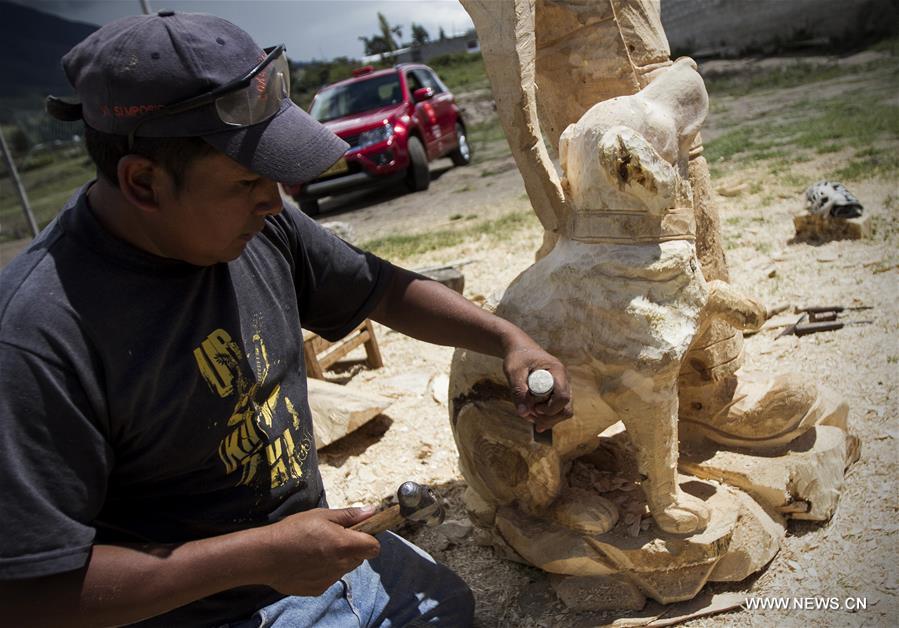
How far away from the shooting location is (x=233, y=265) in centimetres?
179

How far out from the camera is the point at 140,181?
144 cm

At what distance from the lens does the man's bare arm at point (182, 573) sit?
1291 mm

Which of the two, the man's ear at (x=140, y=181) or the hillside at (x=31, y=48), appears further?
the hillside at (x=31, y=48)

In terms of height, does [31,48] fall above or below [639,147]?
above

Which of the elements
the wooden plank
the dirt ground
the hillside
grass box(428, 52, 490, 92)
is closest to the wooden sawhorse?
the dirt ground

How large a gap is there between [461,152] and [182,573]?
422 inches

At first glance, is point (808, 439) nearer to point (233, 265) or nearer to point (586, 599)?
point (586, 599)

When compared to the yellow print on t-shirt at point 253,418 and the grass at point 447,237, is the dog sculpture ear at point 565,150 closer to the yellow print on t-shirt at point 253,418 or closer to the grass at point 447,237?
the yellow print on t-shirt at point 253,418

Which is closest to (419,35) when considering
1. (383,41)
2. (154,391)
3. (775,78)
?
(383,41)

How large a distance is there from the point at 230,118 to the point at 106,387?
0.58 metres

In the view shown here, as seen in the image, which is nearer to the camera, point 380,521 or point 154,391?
point 154,391

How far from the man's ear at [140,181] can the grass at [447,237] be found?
17.3 feet

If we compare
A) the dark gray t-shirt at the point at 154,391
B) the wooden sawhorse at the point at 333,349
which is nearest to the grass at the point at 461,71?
the wooden sawhorse at the point at 333,349

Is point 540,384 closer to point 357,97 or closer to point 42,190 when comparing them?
point 357,97
